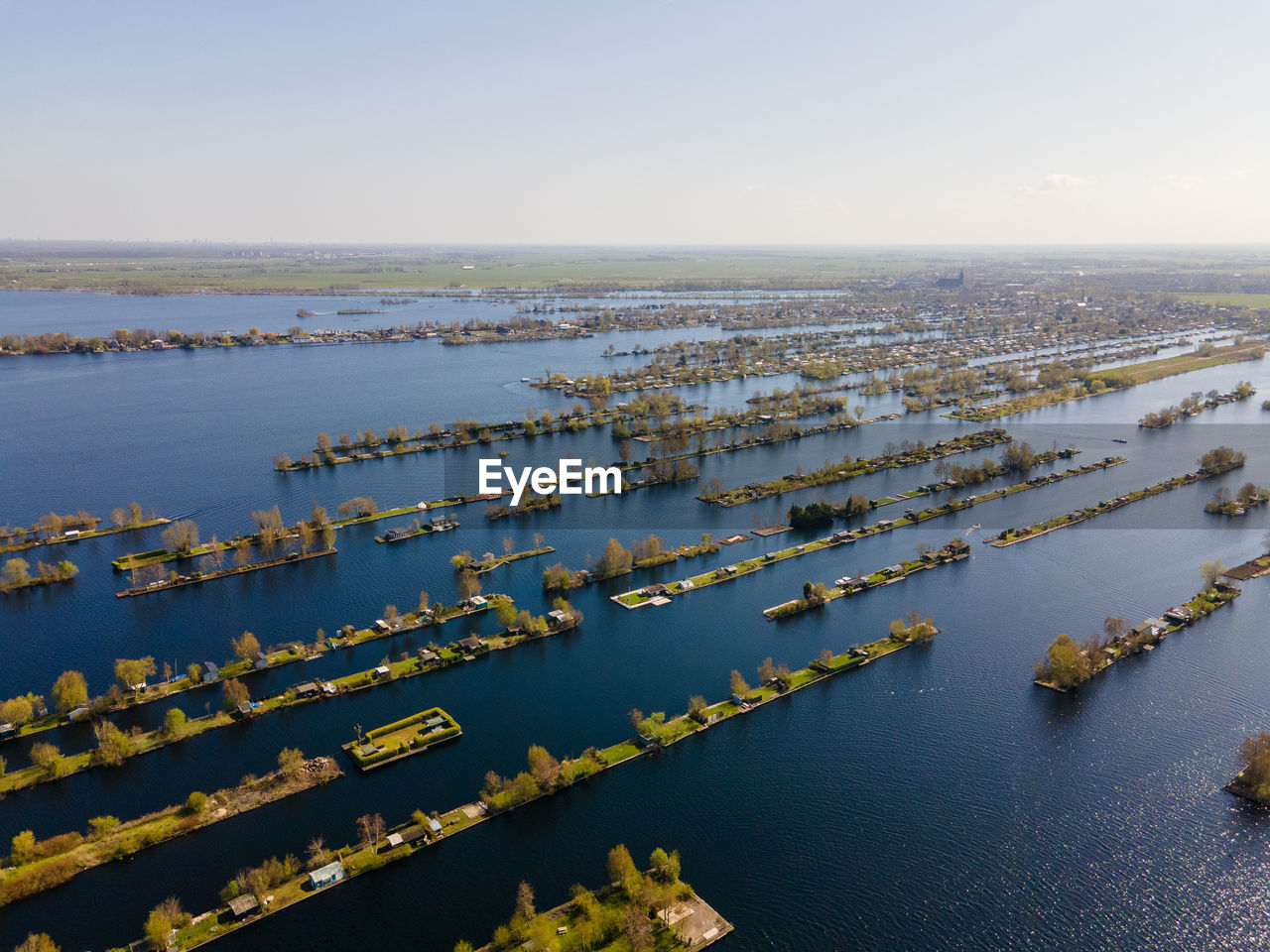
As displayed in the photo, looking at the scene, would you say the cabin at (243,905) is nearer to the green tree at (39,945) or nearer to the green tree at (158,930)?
the green tree at (158,930)

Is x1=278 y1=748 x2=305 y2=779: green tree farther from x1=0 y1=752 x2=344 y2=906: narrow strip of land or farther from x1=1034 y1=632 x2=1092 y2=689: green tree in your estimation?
x1=1034 y1=632 x2=1092 y2=689: green tree

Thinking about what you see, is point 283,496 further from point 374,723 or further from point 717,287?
point 717,287

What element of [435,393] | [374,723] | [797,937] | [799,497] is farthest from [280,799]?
[435,393]

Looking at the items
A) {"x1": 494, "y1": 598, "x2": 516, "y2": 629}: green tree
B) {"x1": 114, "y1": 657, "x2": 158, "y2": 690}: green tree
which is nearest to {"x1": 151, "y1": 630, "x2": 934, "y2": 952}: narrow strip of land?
{"x1": 494, "y1": 598, "x2": 516, "y2": 629}: green tree

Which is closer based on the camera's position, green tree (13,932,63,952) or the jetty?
green tree (13,932,63,952)

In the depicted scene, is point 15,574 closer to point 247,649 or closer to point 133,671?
point 133,671
